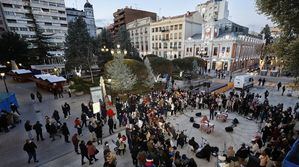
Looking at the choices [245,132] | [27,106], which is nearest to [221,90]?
[245,132]

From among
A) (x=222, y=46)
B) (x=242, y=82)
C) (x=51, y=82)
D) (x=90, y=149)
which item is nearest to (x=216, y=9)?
(x=222, y=46)

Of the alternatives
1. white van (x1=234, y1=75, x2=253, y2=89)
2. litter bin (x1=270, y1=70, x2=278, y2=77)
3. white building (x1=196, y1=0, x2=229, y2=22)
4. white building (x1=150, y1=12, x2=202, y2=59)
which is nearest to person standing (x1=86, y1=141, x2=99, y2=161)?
white van (x1=234, y1=75, x2=253, y2=89)

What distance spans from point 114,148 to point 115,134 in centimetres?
211

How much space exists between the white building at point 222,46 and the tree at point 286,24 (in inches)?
1177

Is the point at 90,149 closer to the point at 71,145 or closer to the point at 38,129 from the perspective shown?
the point at 71,145

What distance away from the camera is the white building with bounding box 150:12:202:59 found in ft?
154

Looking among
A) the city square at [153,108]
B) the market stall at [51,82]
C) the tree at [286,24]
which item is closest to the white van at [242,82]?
the city square at [153,108]

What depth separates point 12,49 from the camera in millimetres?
36062

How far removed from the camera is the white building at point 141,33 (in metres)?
56.0

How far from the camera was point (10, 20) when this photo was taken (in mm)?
53312

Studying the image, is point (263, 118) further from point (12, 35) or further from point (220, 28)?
point (12, 35)

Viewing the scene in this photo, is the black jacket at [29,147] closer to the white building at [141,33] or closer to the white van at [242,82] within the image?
the white van at [242,82]

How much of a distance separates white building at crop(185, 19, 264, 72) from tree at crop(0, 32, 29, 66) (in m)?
40.3

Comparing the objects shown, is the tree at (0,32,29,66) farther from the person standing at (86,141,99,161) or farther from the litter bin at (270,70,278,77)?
the litter bin at (270,70,278,77)
